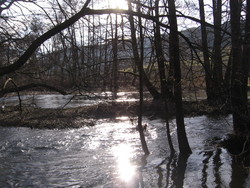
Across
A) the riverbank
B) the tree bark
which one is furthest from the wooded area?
the riverbank

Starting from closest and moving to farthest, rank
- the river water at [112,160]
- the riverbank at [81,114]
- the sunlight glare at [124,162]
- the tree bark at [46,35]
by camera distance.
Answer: the tree bark at [46,35] < the river water at [112,160] < the sunlight glare at [124,162] < the riverbank at [81,114]

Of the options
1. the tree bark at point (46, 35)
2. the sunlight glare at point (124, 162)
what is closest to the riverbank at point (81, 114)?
the sunlight glare at point (124, 162)

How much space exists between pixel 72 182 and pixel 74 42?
3.98 m

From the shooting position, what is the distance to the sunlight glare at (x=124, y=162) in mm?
8672

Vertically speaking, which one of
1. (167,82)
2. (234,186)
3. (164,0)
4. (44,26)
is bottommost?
(234,186)

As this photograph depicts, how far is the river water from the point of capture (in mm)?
8227

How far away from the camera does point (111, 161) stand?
33.1 ft

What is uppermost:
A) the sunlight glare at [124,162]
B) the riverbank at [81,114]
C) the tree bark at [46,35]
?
the tree bark at [46,35]

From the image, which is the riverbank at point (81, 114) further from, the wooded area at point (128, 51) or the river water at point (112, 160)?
the wooded area at point (128, 51)

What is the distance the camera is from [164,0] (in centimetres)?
786

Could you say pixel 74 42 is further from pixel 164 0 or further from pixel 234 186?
pixel 234 186

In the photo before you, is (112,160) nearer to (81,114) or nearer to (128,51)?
(128,51)

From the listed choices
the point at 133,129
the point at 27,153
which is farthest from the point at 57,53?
the point at 133,129

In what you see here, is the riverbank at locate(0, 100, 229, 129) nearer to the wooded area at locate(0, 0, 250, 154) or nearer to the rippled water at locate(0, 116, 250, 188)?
the rippled water at locate(0, 116, 250, 188)
